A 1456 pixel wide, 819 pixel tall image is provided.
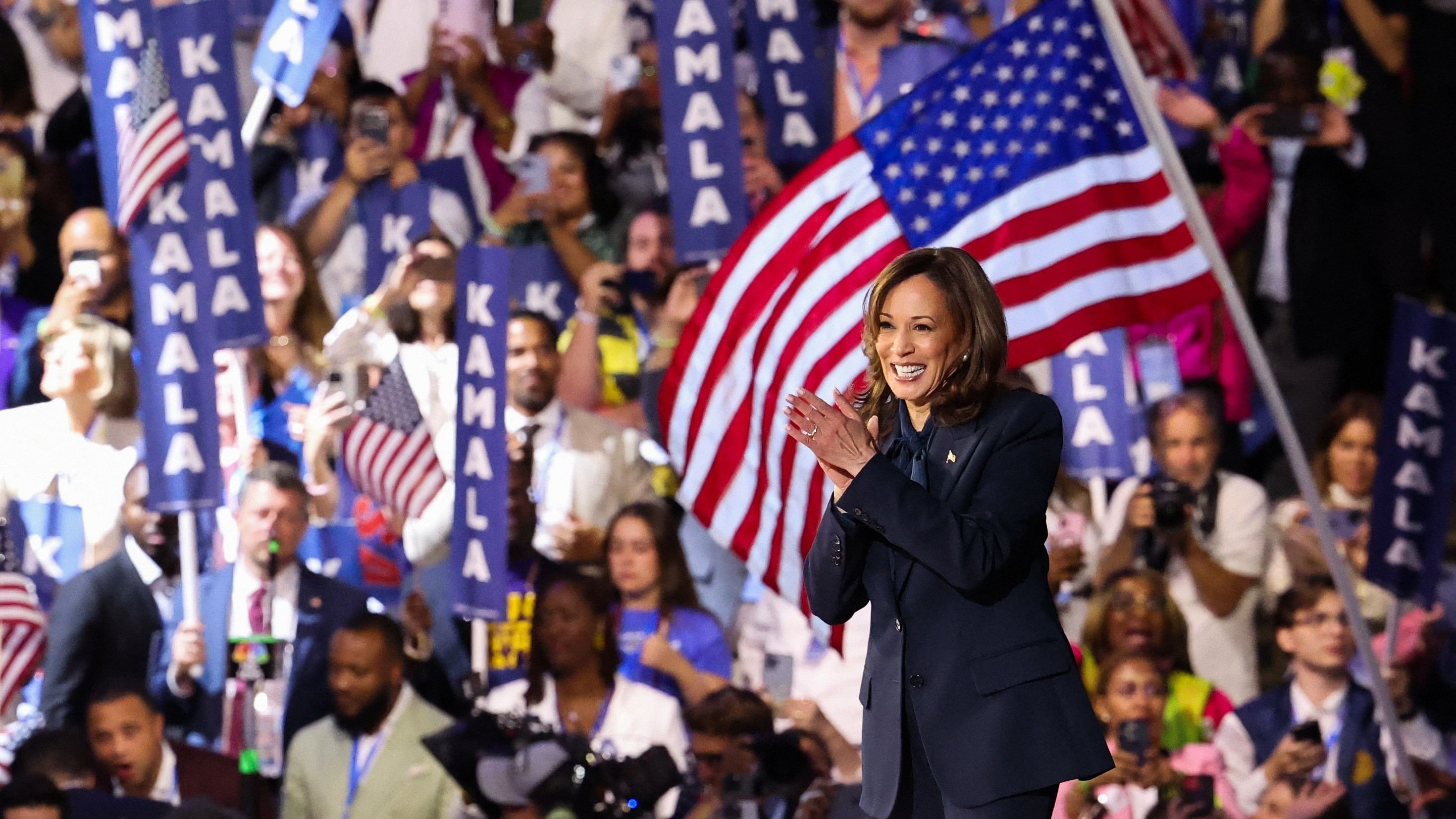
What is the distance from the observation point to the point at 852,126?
18.5 ft

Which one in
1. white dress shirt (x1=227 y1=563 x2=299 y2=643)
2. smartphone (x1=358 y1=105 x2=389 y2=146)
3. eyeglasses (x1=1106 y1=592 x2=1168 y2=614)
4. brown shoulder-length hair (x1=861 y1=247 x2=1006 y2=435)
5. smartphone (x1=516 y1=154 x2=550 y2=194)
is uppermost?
smartphone (x1=358 y1=105 x2=389 y2=146)

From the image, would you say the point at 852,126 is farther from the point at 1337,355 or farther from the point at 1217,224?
the point at 1337,355

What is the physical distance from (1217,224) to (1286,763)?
1.80 m

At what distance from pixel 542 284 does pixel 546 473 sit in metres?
0.69

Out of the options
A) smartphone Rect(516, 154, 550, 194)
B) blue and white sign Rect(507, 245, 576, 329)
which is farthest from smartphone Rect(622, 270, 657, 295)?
smartphone Rect(516, 154, 550, 194)

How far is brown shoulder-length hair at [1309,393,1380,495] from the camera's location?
17.9ft

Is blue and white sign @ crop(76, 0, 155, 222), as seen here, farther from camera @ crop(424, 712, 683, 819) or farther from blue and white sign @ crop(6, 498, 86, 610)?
camera @ crop(424, 712, 683, 819)

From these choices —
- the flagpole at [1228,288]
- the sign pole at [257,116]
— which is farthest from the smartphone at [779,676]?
the sign pole at [257,116]

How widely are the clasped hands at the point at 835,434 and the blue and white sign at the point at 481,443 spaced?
142 inches

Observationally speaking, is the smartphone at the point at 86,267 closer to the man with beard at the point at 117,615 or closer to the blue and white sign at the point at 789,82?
the man with beard at the point at 117,615

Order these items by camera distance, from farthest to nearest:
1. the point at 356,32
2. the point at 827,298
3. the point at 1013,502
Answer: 1. the point at 356,32
2. the point at 827,298
3. the point at 1013,502

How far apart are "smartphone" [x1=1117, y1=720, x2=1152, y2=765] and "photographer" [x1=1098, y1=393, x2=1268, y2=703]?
360 millimetres

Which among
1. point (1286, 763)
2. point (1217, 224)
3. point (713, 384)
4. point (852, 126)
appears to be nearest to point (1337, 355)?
point (1217, 224)

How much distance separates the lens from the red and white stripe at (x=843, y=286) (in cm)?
448
